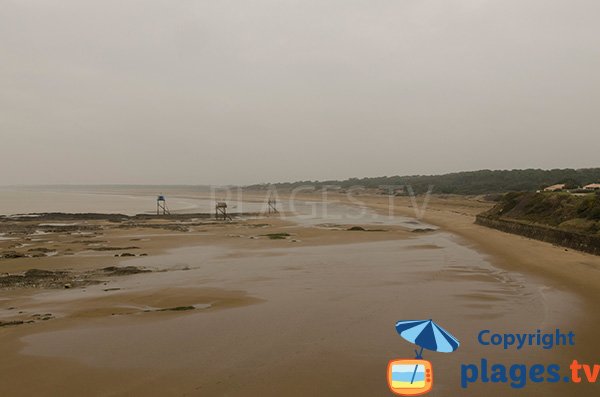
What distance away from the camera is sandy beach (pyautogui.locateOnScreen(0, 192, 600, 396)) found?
6.92 metres

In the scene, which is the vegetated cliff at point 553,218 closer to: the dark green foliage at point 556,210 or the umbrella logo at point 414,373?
the dark green foliage at point 556,210

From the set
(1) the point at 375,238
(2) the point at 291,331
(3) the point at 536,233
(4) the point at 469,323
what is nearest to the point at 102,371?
(2) the point at 291,331

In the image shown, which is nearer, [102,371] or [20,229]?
[102,371]

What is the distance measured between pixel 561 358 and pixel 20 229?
39.2 metres

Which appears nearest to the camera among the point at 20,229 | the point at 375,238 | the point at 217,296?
the point at 217,296

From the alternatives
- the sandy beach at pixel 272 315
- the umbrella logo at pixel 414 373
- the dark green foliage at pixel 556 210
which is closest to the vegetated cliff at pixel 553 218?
the dark green foliage at pixel 556 210

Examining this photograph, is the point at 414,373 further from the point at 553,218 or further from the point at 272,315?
the point at 553,218

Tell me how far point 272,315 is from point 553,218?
73.9 ft

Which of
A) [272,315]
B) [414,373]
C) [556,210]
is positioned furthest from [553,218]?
[414,373]

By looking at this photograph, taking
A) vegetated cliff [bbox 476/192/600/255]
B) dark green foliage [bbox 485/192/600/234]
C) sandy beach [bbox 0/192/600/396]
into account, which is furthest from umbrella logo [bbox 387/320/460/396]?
dark green foliage [bbox 485/192/600/234]

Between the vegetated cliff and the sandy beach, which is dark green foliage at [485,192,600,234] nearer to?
the vegetated cliff

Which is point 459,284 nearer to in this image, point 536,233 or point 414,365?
point 414,365

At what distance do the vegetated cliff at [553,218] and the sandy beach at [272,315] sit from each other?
4.16 ft

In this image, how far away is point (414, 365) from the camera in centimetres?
652
